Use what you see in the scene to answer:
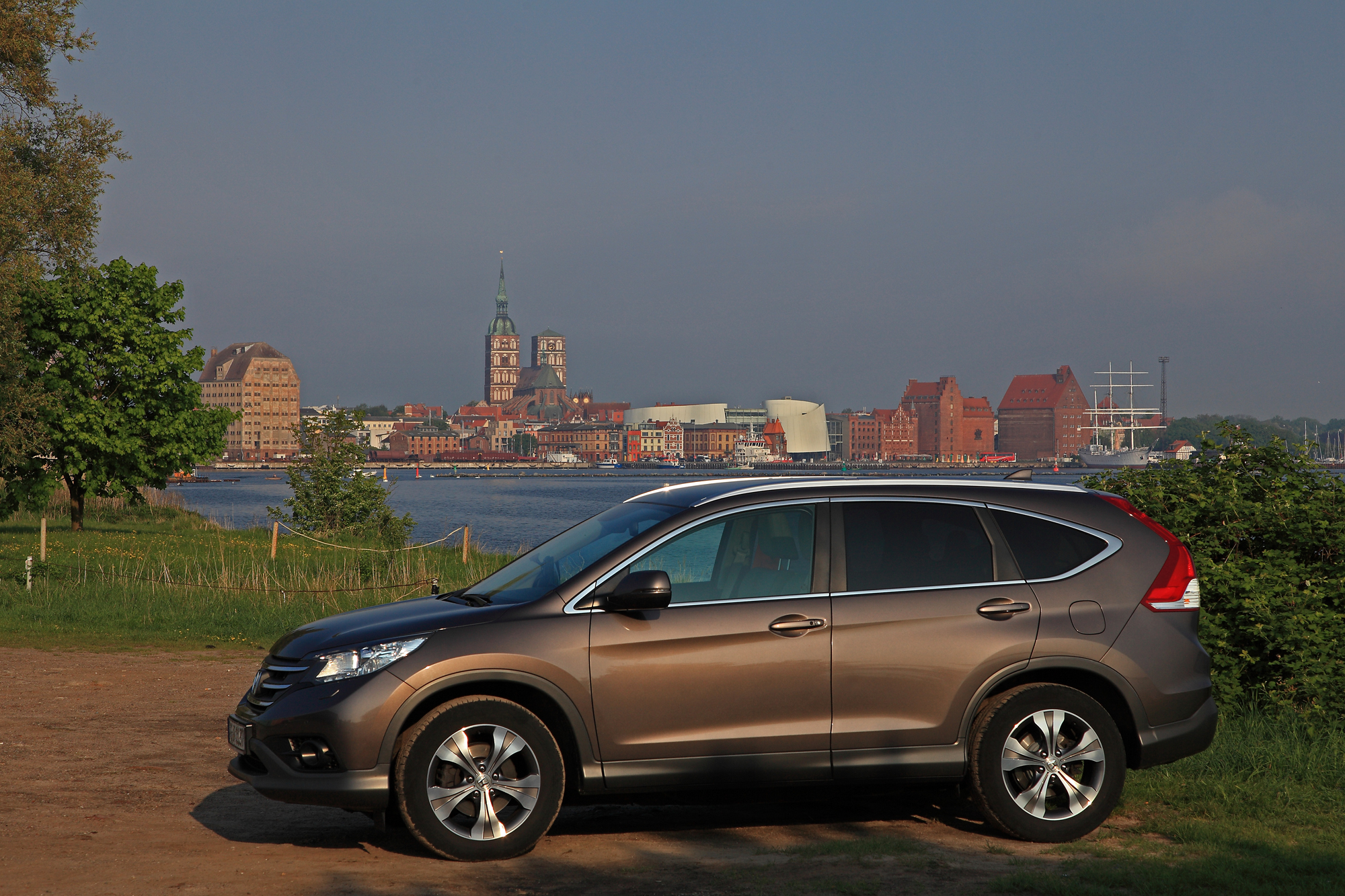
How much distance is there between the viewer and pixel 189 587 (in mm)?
18016

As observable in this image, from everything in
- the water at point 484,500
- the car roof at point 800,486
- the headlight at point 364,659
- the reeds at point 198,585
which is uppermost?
the car roof at point 800,486

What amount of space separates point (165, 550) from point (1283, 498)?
23822 mm

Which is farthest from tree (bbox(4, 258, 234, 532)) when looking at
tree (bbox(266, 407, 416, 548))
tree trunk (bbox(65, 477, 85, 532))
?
tree (bbox(266, 407, 416, 548))

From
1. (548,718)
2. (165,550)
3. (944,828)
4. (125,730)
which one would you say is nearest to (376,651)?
(548,718)

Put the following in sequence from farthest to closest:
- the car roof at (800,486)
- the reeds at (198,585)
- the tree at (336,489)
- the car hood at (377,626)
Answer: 1. the tree at (336,489)
2. the reeds at (198,585)
3. the car roof at (800,486)
4. the car hood at (377,626)

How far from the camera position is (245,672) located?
11.9 meters

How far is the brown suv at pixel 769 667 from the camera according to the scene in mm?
5422

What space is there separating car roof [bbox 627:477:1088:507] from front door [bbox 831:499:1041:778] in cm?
15

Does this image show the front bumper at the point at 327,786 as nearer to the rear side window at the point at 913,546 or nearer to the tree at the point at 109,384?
the rear side window at the point at 913,546

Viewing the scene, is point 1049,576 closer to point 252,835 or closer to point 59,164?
point 252,835

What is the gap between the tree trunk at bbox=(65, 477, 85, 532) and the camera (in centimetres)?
3328

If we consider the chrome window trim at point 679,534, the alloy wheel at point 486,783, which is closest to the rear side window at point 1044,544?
the chrome window trim at point 679,534

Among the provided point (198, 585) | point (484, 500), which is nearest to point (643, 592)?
point (198, 585)

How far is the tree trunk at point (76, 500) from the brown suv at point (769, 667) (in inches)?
1220
